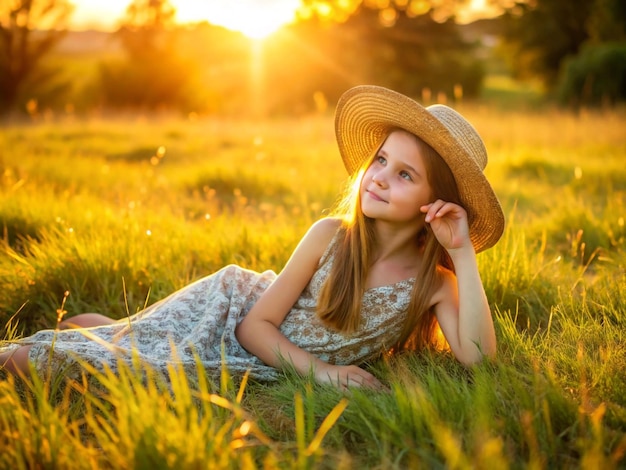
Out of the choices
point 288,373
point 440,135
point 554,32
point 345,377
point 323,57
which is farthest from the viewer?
point 323,57

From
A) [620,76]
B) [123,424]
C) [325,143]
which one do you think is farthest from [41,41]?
[123,424]

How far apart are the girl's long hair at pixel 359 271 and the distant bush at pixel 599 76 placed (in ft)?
60.5

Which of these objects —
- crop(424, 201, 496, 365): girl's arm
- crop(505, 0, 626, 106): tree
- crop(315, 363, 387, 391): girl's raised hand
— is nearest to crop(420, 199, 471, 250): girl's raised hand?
crop(424, 201, 496, 365): girl's arm

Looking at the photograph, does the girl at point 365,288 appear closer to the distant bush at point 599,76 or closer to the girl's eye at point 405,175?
the girl's eye at point 405,175

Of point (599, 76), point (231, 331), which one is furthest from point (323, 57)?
point (231, 331)

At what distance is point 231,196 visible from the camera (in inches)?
274

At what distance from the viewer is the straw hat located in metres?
2.50

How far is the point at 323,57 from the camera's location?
97.5ft

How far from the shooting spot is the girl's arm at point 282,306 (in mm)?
2773

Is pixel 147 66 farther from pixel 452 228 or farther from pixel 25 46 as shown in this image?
pixel 452 228

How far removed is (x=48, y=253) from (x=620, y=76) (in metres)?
20.3

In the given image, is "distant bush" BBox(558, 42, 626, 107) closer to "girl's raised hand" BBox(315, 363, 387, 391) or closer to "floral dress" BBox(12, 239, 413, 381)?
"floral dress" BBox(12, 239, 413, 381)

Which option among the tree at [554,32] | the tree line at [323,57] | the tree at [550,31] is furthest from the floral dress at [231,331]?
the tree at [550,31]

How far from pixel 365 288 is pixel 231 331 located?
0.67m
